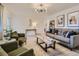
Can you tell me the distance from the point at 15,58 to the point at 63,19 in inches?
63.0

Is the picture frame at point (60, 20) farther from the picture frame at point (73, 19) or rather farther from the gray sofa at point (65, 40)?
the gray sofa at point (65, 40)

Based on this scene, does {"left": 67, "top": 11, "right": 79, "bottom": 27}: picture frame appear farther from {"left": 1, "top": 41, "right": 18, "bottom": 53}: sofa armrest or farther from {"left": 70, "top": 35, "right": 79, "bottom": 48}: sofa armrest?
{"left": 1, "top": 41, "right": 18, "bottom": 53}: sofa armrest

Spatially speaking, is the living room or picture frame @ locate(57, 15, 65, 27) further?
picture frame @ locate(57, 15, 65, 27)

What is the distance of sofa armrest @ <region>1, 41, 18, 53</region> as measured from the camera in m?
2.26

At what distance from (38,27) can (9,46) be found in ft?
2.78

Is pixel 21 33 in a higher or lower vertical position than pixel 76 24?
lower

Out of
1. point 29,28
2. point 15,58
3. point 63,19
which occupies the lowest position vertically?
point 15,58

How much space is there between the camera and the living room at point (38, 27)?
86.4 inches

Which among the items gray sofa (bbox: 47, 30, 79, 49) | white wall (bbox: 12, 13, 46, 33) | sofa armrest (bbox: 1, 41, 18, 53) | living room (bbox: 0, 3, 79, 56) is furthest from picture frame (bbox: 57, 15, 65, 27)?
sofa armrest (bbox: 1, 41, 18, 53)

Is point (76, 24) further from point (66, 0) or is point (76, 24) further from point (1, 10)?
point (1, 10)

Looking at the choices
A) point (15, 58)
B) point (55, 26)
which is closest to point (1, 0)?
point (15, 58)

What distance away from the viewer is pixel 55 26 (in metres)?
2.57

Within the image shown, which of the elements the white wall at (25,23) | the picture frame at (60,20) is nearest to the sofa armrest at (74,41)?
the picture frame at (60,20)

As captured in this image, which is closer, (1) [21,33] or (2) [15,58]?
(2) [15,58]
